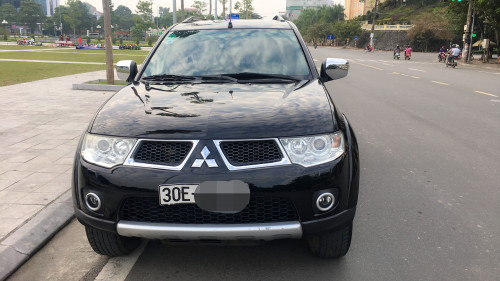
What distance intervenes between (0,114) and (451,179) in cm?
770

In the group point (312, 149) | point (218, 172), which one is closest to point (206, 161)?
point (218, 172)

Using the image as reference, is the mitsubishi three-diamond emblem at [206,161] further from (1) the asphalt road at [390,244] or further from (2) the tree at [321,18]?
(2) the tree at [321,18]

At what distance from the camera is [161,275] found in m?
2.84

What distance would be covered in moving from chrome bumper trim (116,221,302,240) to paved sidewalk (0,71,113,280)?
3.88 ft

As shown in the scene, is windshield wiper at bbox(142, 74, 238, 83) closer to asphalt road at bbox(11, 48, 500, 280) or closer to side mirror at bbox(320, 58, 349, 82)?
side mirror at bbox(320, 58, 349, 82)

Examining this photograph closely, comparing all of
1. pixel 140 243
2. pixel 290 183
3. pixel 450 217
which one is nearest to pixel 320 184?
pixel 290 183

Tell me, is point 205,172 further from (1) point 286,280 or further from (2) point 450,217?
(2) point 450,217

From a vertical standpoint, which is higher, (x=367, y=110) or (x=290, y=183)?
(x=290, y=183)

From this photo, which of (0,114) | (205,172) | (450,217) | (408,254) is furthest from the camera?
(0,114)

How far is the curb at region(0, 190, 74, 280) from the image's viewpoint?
3.00m

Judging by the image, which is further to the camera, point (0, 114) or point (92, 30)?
point (92, 30)

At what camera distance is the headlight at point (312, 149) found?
8.09 feet

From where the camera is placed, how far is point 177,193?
7.80 ft

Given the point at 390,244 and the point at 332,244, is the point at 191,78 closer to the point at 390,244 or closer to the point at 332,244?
the point at 332,244
